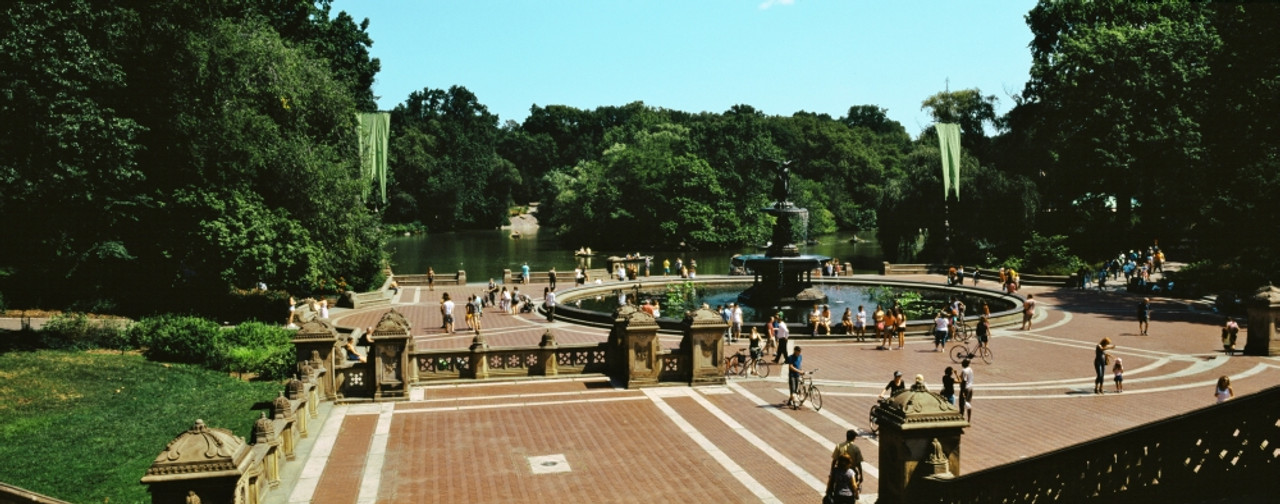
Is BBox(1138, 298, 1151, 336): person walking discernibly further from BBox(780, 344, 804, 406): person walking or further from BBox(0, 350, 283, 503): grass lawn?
BBox(0, 350, 283, 503): grass lawn

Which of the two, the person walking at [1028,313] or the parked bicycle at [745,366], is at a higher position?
the person walking at [1028,313]

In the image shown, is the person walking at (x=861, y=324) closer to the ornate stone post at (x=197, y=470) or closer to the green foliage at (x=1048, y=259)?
the ornate stone post at (x=197, y=470)

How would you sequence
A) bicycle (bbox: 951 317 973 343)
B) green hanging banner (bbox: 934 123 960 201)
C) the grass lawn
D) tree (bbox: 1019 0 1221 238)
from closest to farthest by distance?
1. the grass lawn
2. bicycle (bbox: 951 317 973 343)
3. tree (bbox: 1019 0 1221 238)
4. green hanging banner (bbox: 934 123 960 201)

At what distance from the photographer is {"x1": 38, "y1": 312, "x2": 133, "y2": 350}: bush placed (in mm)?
25223

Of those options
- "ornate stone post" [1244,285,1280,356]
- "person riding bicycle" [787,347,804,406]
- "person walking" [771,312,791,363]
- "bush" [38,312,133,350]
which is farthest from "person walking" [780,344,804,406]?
"bush" [38,312,133,350]

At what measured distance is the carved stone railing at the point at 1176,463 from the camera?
6.80m

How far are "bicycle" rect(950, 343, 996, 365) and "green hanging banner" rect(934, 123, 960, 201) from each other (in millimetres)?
32156

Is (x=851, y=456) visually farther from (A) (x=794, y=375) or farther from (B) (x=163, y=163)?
(B) (x=163, y=163)

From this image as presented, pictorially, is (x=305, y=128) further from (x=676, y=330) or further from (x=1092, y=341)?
(x=1092, y=341)

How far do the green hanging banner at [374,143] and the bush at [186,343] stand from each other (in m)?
19.9

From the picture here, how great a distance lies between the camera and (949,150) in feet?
187

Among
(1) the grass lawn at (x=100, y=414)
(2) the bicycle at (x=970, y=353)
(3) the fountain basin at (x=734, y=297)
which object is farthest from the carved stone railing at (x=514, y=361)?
(2) the bicycle at (x=970, y=353)

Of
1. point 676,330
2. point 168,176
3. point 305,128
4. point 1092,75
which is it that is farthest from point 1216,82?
point 168,176

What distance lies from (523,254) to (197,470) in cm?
7696
